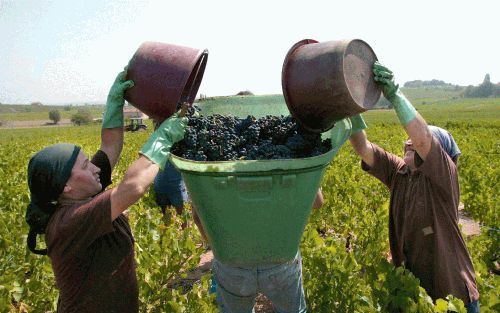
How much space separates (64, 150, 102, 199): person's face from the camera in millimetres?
2004

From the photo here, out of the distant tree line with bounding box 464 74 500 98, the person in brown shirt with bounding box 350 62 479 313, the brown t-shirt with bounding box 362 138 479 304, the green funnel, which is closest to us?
the green funnel

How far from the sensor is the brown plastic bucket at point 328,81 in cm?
170

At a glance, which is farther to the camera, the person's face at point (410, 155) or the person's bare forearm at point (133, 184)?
the person's face at point (410, 155)

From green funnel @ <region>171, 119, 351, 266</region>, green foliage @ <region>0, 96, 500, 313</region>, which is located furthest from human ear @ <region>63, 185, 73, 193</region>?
green foliage @ <region>0, 96, 500, 313</region>

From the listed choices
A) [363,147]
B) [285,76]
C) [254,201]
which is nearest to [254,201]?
[254,201]

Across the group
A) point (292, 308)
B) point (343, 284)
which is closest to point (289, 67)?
point (292, 308)

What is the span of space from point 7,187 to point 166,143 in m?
6.69

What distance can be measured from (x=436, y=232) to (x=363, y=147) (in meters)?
0.65

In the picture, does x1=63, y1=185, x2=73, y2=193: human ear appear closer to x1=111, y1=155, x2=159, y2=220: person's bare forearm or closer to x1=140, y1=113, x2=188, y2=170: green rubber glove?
x1=111, y1=155, x2=159, y2=220: person's bare forearm

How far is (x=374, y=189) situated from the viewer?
7059 mm

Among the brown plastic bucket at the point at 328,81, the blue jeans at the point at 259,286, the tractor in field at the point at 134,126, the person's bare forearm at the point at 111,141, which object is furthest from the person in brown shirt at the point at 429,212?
the tractor in field at the point at 134,126

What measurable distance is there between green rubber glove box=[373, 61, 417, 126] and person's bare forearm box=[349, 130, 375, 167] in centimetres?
46

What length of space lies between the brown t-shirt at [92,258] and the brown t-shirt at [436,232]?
164 centimetres

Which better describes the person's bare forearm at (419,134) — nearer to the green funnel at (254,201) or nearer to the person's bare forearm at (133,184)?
the green funnel at (254,201)
